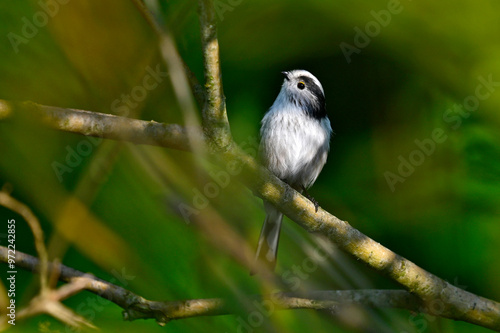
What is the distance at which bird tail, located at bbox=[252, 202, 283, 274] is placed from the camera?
2067mm

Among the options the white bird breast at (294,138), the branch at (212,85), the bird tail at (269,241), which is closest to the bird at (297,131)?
the white bird breast at (294,138)

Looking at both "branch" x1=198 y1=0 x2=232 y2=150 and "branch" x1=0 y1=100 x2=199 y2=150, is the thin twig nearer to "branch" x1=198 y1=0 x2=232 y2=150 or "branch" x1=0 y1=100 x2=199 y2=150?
"branch" x1=0 y1=100 x2=199 y2=150

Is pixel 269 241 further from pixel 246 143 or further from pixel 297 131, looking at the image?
pixel 297 131

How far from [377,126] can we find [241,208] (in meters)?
0.62

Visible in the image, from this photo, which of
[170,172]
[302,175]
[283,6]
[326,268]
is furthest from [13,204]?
[302,175]

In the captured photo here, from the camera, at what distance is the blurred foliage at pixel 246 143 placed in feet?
6.09

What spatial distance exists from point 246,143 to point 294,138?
91cm

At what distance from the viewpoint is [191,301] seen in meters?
1.90

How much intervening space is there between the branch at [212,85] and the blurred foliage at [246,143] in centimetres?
16

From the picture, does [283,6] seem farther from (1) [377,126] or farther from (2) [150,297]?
(2) [150,297]

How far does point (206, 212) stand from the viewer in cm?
188

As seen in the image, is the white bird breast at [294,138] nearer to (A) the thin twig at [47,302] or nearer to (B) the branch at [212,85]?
(B) the branch at [212,85]

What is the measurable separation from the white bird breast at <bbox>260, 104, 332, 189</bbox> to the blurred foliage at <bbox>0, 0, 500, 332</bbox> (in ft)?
2.82

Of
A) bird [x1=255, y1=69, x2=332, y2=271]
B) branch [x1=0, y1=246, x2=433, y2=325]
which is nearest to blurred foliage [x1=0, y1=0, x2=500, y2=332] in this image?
branch [x1=0, y1=246, x2=433, y2=325]
